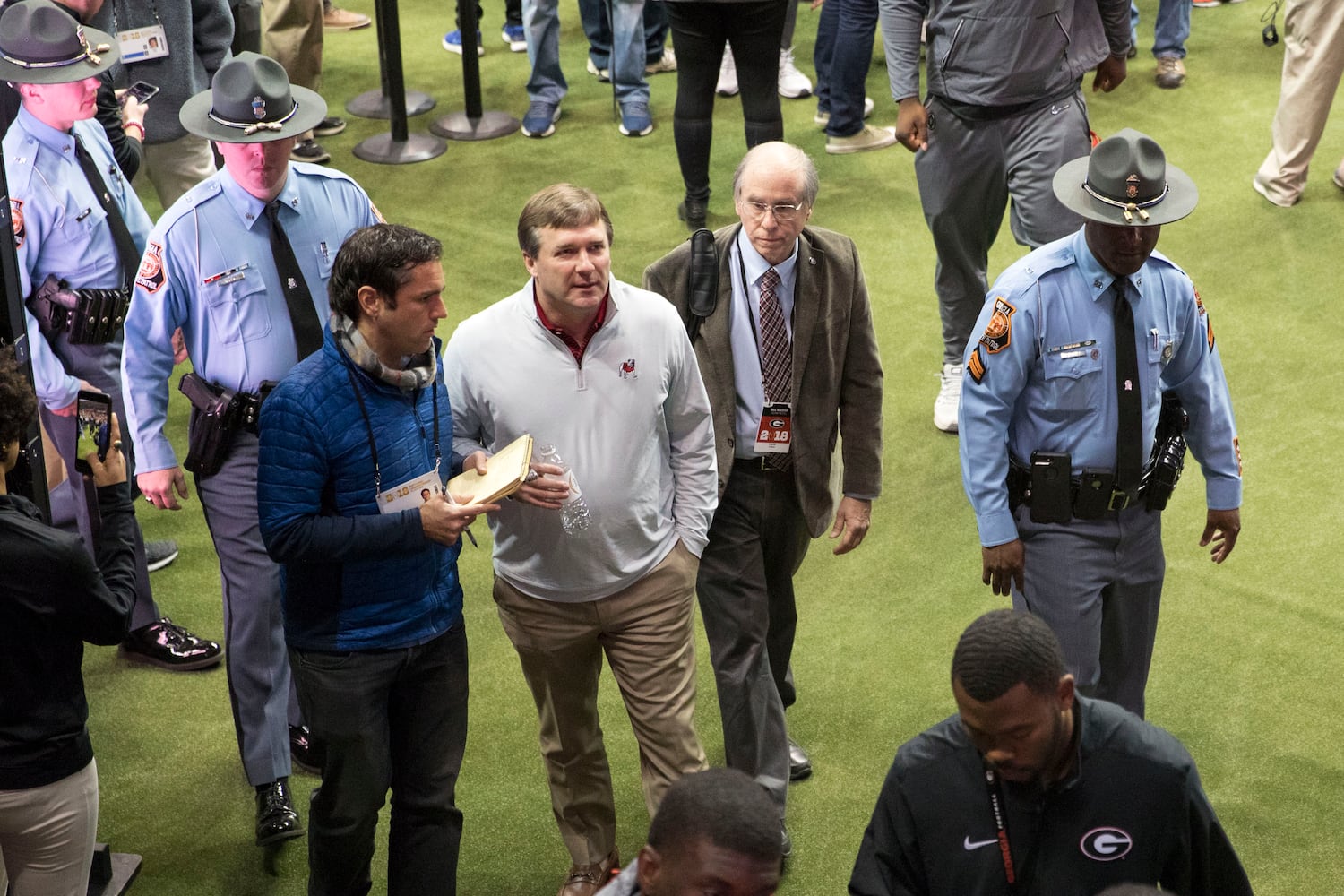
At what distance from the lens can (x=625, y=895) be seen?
7.01 feet

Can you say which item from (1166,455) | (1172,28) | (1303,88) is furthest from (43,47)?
(1172,28)

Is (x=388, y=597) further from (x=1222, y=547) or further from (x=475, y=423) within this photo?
(x=1222, y=547)

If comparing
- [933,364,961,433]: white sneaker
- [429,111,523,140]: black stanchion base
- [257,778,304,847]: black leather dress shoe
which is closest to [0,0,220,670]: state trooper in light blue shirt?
[257,778,304,847]: black leather dress shoe

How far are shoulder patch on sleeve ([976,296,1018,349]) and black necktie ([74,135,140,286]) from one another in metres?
2.38

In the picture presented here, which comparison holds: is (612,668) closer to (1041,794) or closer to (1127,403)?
(1127,403)

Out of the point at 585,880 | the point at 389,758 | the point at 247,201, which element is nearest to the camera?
the point at 389,758

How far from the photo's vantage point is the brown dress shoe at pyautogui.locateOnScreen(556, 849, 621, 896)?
3770 millimetres

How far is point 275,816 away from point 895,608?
197 cm

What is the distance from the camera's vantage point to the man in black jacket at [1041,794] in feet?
7.70

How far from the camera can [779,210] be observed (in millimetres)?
3674

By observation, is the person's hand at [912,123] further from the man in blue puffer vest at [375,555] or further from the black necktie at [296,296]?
the man in blue puffer vest at [375,555]

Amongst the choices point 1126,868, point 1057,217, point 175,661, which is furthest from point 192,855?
point 1057,217

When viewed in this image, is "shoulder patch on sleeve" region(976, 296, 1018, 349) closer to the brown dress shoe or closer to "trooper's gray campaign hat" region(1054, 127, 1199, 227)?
"trooper's gray campaign hat" region(1054, 127, 1199, 227)

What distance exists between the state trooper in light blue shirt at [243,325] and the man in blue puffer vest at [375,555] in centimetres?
53
